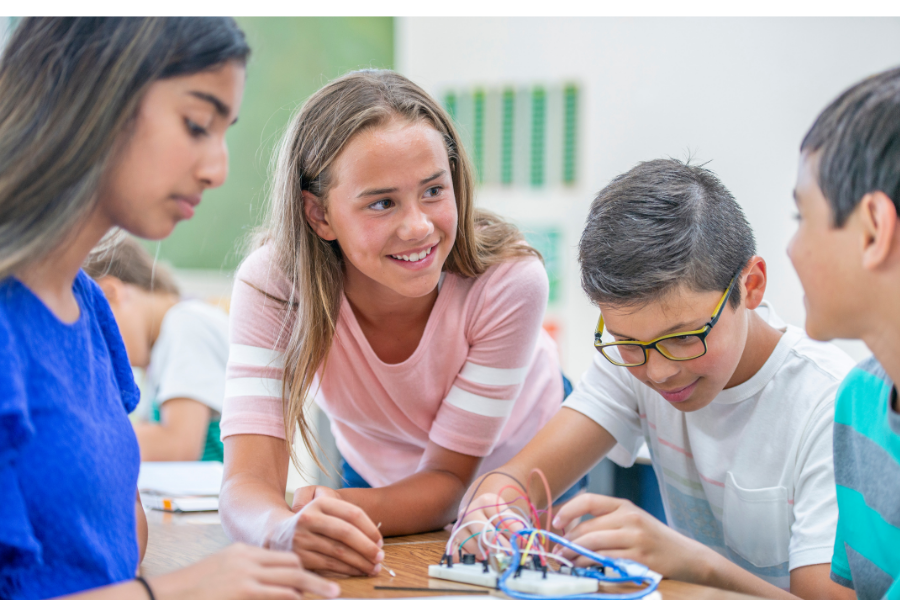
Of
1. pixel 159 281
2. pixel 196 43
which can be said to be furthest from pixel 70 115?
pixel 159 281

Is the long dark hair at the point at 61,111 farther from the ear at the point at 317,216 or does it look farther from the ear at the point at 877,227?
the ear at the point at 877,227

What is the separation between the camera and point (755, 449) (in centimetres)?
116

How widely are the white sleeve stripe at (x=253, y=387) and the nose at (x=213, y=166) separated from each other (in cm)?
46

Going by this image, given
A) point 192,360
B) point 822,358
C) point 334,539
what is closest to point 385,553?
point 334,539

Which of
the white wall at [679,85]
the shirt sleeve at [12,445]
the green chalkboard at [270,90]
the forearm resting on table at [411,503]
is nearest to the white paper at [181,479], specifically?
the forearm resting on table at [411,503]

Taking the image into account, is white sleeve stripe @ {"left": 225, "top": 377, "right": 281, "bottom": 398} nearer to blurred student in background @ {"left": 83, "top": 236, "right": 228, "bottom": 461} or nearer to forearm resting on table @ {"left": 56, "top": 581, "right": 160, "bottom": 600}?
forearm resting on table @ {"left": 56, "top": 581, "right": 160, "bottom": 600}

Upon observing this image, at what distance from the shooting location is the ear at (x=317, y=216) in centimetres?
125

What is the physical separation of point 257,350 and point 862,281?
847 mm

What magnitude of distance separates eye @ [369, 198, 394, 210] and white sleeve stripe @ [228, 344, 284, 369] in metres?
0.28

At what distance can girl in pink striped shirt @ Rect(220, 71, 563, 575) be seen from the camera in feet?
3.79

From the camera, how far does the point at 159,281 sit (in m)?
2.23

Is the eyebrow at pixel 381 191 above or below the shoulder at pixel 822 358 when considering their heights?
above

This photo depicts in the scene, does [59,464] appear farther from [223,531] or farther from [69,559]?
[223,531]

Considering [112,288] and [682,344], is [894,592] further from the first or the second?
[112,288]
